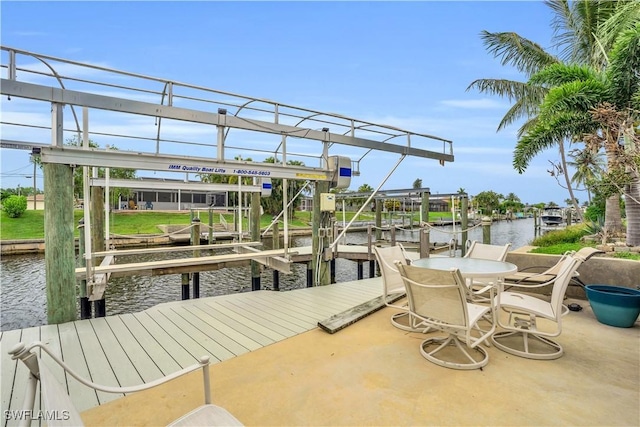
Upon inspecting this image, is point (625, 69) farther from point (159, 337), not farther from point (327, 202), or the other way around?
point (159, 337)

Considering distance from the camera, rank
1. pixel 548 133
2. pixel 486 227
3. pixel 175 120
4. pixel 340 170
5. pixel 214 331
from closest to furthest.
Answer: pixel 214 331 → pixel 175 120 → pixel 340 170 → pixel 548 133 → pixel 486 227

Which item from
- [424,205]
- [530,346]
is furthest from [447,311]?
[424,205]

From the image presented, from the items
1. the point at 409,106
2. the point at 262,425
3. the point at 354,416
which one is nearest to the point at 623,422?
the point at 354,416

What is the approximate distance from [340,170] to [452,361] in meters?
3.62

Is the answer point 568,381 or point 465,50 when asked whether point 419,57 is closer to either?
point 465,50

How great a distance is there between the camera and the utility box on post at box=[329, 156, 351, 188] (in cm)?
560

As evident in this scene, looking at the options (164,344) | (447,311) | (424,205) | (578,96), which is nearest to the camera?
(447,311)

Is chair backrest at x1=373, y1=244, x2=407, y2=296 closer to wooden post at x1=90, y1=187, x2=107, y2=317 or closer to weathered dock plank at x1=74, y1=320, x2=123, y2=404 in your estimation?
weathered dock plank at x1=74, y1=320, x2=123, y2=404

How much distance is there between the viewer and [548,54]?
11227 millimetres

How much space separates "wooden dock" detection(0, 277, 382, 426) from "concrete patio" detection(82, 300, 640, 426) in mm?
303

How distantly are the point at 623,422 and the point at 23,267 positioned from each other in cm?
1691

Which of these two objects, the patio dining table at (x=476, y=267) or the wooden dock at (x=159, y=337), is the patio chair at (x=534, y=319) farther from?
the wooden dock at (x=159, y=337)

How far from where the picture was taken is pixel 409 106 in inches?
592

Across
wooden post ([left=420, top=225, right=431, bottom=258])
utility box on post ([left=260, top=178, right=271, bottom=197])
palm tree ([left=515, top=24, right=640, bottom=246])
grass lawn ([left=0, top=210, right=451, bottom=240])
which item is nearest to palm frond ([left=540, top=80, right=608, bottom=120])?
palm tree ([left=515, top=24, right=640, bottom=246])
